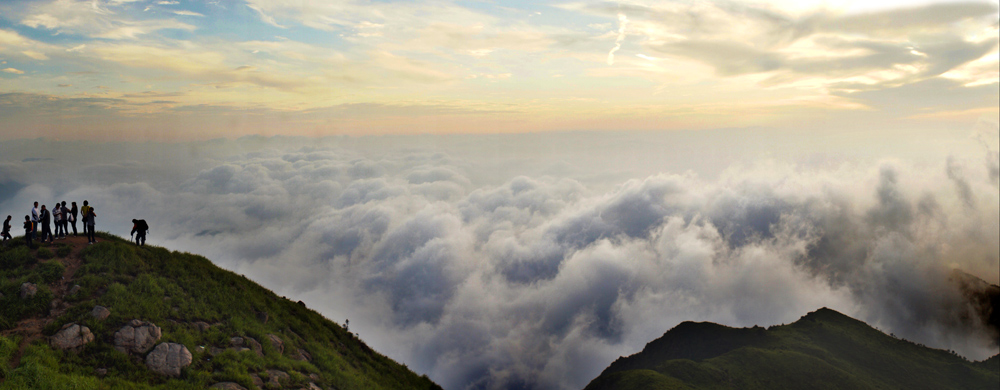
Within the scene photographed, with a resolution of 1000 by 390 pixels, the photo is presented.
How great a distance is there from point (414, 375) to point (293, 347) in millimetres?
19063

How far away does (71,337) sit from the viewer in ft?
91.7

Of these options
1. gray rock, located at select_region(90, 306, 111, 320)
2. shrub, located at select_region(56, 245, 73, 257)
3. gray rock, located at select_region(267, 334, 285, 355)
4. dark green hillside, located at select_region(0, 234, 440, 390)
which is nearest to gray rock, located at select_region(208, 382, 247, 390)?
dark green hillside, located at select_region(0, 234, 440, 390)

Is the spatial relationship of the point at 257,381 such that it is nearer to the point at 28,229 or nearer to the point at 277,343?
the point at 277,343

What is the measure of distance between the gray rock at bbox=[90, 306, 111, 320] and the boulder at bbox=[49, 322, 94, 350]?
1.20 m

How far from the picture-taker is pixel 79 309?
30156 millimetres

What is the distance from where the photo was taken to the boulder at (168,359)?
28.5 m

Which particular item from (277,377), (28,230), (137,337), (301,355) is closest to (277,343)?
(301,355)

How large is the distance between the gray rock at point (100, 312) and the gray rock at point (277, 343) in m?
11.1

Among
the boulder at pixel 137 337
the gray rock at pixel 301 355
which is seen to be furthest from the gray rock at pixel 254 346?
the boulder at pixel 137 337

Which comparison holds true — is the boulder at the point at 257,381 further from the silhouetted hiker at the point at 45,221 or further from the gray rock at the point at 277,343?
the silhouetted hiker at the point at 45,221

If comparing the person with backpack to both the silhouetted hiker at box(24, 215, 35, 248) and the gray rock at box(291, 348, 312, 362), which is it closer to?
the silhouetted hiker at box(24, 215, 35, 248)

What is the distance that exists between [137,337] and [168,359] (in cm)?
277

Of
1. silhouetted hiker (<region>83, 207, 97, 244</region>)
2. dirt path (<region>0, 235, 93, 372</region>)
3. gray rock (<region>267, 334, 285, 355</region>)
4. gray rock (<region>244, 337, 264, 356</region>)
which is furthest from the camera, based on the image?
silhouetted hiker (<region>83, 207, 97, 244</region>)

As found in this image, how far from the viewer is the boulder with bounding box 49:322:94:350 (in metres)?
27.4
